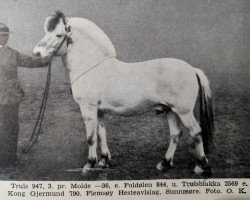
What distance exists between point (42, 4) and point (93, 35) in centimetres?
23

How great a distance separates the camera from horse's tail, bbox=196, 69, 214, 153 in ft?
5.60

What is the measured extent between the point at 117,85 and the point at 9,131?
1.49ft

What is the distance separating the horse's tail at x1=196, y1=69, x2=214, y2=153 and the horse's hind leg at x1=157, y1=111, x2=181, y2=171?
9 centimetres

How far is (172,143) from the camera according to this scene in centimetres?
172

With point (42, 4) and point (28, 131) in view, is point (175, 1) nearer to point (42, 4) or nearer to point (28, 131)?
point (42, 4)

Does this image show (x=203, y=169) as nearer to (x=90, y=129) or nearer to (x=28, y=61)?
(x=90, y=129)

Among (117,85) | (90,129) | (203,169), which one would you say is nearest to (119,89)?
(117,85)

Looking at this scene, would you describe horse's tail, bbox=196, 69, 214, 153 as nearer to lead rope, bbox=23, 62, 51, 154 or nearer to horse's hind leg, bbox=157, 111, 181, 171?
horse's hind leg, bbox=157, 111, 181, 171

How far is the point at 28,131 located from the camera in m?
1.75

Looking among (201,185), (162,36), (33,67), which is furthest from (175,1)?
(201,185)

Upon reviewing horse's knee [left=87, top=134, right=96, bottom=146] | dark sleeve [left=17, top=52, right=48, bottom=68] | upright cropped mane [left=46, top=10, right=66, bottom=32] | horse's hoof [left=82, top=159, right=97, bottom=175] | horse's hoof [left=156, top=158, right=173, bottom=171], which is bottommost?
horse's hoof [left=82, top=159, right=97, bottom=175]

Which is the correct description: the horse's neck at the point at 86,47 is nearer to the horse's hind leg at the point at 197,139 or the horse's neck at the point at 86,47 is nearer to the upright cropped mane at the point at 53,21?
the upright cropped mane at the point at 53,21

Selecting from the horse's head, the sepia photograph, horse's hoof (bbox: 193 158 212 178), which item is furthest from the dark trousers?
horse's hoof (bbox: 193 158 212 178)

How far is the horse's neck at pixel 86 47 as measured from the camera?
5.65 feet
